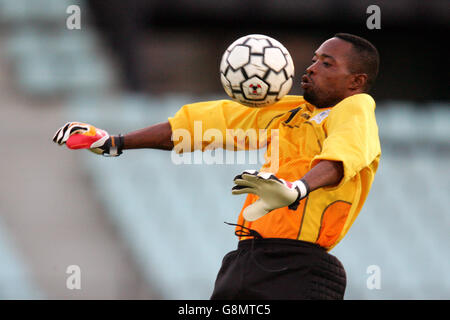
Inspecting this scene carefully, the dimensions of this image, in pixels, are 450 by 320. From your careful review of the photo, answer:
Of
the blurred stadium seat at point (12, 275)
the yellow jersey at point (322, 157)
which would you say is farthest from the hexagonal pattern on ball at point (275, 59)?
the blurred stadium seat at point (12, 275)

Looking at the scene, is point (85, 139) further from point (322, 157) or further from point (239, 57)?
point (322, 157)

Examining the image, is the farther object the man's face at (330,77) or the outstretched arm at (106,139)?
the outstretched arm at (106,139)

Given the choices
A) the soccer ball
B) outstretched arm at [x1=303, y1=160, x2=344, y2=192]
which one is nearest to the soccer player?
outstretched arm at [x1=303, y1=160, x2=344, y2=192]

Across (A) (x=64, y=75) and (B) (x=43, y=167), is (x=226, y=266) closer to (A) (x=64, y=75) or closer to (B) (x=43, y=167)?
(B) (x=43, y=167)

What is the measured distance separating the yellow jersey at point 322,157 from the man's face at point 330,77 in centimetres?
7

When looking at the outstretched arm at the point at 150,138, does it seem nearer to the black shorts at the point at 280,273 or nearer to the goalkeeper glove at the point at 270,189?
the black shorts at the point at 280,273

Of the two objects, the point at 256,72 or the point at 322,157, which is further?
the point at 256,72

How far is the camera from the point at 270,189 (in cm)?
421

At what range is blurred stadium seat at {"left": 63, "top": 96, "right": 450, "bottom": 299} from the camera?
10.2 meters

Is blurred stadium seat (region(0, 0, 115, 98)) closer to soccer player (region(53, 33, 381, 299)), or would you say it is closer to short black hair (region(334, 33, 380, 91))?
soccer player (region(53, 33, 381, 299))

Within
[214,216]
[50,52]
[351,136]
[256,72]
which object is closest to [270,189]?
[351,136]

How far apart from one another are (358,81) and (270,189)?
3.46 ft

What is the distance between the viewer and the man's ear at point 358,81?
4895 mm

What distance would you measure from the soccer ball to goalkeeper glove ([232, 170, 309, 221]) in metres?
0.69
